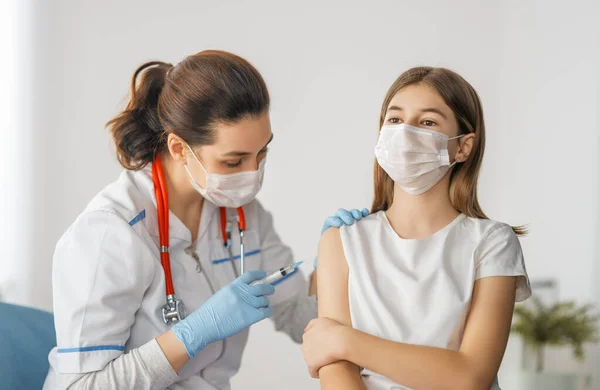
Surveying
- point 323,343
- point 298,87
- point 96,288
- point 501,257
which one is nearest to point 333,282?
point 323,343

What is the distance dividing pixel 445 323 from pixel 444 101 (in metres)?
0.49

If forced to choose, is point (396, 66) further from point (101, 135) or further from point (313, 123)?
point (101, 135)

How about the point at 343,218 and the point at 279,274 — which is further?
the point at 279,274

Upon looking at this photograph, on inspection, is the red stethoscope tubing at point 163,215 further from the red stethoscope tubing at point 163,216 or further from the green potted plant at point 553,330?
the green potted plant at point 553,330

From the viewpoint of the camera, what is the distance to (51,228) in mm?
3432

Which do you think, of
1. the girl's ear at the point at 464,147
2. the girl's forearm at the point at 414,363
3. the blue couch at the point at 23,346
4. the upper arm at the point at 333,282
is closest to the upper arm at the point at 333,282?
the upper arm at the point at 333,282

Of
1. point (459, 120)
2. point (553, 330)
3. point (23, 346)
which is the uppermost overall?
point (459, 120)

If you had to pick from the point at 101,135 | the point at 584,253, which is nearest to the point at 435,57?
the point at 584,253

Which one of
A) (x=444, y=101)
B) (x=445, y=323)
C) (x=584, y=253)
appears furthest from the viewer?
(x=584, y=253)

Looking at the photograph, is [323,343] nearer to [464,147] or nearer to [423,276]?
[423,276]

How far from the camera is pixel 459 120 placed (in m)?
1.56

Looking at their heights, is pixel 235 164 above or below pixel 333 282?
above

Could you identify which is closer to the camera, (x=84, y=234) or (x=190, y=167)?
(x=84, y=234)

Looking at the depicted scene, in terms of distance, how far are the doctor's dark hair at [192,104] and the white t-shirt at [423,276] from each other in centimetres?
46
